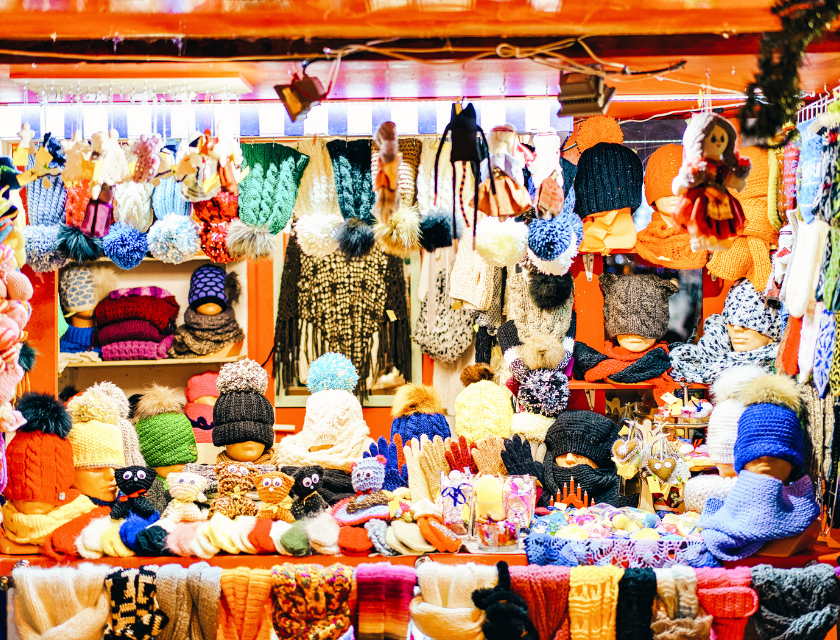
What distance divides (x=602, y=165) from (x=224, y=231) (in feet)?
5.20

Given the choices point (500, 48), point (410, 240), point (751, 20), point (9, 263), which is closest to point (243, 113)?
point (410, 240)

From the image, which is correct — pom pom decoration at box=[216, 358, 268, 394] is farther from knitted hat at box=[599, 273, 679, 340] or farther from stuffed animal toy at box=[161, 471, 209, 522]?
knitted hat at box=[599, 273, 679, 340]

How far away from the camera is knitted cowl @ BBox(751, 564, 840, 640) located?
92.6 inches

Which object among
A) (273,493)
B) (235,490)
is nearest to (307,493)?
(273,493)

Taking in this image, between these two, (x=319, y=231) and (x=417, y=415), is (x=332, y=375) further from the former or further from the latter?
(x=319, y=231)

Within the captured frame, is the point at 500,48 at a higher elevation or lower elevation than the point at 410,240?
higher

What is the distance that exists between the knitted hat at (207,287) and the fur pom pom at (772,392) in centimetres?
312

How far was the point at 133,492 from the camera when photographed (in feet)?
9.08

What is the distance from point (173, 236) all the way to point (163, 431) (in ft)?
2.67

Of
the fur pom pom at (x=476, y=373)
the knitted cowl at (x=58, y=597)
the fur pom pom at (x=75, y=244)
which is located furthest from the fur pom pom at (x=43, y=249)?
the fur pom pom at (x=476, y=373)

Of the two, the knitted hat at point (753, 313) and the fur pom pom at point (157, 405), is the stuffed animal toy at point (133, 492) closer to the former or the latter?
the fur pom pom at point (157, 405)

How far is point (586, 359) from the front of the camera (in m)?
3.63

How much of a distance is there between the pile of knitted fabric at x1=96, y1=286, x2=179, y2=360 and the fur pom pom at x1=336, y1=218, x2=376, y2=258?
7.21 ft

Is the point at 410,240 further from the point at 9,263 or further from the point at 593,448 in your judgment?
the point at 9,263
